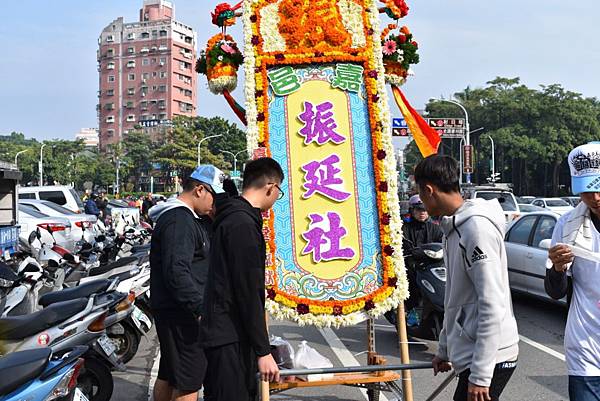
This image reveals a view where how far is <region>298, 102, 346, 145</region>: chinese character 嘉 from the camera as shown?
14.5 ft

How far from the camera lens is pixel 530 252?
26.4 feet

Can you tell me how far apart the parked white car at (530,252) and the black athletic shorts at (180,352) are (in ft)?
17.8

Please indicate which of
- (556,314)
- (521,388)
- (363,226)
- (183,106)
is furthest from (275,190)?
(183,106)

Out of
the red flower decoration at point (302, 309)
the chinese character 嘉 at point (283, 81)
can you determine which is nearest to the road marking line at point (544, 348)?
the red flower decoration at point (302, 309)

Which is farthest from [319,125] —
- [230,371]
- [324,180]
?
[230,371]

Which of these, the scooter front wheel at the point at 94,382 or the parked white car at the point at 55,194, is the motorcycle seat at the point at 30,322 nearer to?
the scooter front wheel at the point at 94,382

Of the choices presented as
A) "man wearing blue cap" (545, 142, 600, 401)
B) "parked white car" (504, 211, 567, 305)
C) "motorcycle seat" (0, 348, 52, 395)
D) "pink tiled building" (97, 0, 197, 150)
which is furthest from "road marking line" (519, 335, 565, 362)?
"pink tiled building" (97, 0, 197, 150)

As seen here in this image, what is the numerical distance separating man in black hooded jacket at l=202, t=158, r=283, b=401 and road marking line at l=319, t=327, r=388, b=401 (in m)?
2.54

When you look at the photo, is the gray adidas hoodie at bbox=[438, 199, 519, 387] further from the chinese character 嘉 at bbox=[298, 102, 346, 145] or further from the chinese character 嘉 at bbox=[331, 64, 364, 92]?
the chinese character 嘉 at bbox=[331, 64, 364, 92]

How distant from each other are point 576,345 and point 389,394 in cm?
257

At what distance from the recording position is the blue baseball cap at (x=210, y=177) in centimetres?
383

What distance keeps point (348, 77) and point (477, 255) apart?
96.7 inches

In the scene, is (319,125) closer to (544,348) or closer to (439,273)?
(439,273)

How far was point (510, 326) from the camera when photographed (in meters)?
2.47
